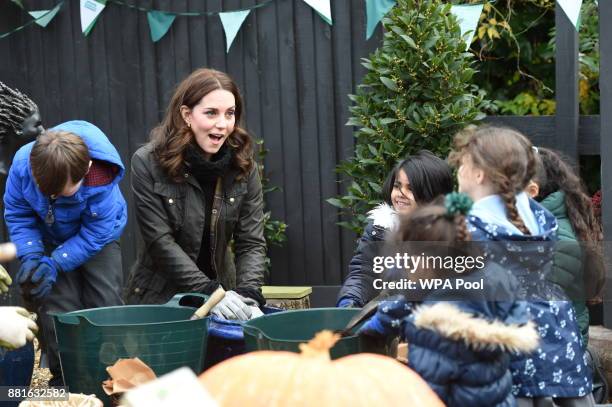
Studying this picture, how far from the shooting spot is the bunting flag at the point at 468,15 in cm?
572

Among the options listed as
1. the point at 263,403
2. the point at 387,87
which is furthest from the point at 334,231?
the point at 263,403

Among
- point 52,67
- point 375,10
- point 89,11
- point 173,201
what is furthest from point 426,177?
point 52,67

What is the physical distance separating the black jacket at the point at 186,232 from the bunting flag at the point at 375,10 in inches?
72.0

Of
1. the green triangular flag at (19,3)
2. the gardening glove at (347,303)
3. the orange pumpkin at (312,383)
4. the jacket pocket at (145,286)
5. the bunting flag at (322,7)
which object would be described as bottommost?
the gardening glove at (347,303)

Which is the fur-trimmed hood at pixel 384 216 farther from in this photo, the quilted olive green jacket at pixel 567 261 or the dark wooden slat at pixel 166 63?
the dark wooden slat at pixel 166 63

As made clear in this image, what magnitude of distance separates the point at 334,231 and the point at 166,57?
157cm

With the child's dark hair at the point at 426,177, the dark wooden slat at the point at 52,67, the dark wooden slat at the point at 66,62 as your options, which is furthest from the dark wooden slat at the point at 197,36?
the child's dark hair at the point at 426,177

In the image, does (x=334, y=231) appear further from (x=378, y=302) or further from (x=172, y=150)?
(x=378, y=302)

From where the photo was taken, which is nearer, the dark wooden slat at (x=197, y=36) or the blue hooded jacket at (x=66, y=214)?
the blue hooded jacket at (x=66, y=214)

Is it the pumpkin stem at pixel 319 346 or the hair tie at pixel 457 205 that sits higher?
the hair tie at pixel 457 205

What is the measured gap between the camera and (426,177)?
411cm

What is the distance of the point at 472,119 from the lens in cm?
538

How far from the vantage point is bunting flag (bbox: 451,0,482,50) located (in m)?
5.72

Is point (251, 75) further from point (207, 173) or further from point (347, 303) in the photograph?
point (347, 303)
